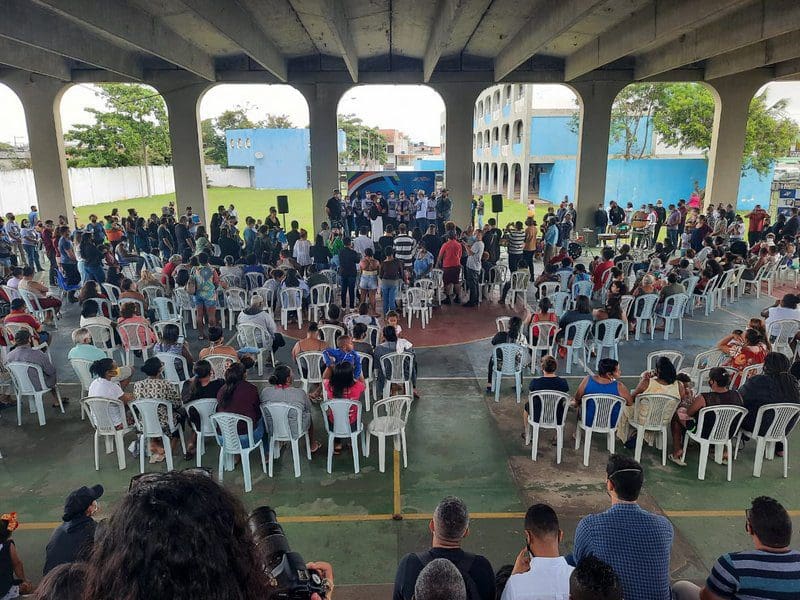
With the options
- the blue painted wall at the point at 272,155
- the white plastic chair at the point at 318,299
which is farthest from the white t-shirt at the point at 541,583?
the blue painted wall at the point at 272,155

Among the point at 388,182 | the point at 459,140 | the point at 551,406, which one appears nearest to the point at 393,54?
the point at 459,140

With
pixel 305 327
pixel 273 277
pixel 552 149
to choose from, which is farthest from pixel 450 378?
pixel 552 149

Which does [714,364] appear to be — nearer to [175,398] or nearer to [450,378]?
[450,378]

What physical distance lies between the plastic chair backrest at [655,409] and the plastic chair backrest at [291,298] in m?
6.12

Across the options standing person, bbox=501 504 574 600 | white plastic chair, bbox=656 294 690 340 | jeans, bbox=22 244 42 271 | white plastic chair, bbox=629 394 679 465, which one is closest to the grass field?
jeans, bbox=22 244 42 271

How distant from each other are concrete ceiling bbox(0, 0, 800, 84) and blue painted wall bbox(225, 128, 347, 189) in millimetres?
32346

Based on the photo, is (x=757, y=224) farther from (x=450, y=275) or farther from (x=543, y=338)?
(x=543, y=338)

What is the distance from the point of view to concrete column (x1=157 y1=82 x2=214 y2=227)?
58.8 ft

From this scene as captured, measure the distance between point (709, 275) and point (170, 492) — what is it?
438 inches

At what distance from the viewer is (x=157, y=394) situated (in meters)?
5.55

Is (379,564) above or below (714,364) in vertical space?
below

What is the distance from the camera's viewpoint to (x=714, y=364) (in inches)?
268

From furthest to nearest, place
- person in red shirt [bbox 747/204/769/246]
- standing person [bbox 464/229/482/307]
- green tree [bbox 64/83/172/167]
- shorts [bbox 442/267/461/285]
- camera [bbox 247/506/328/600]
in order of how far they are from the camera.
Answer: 1. green tree [bbox 64/83/172/167]
2. person in red shirt [bbox 747/204/769/246]
3. standing person [bbox 464/229/482/307]
4. shorts [bbox 442/267/461/285]
5. camera [bbox 247/506/328/600]

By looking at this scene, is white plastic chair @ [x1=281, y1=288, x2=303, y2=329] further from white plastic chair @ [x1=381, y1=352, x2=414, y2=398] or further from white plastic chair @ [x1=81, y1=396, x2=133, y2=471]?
white plastic chair @ [x1=81, y1=396, x2=133, y2=471]
